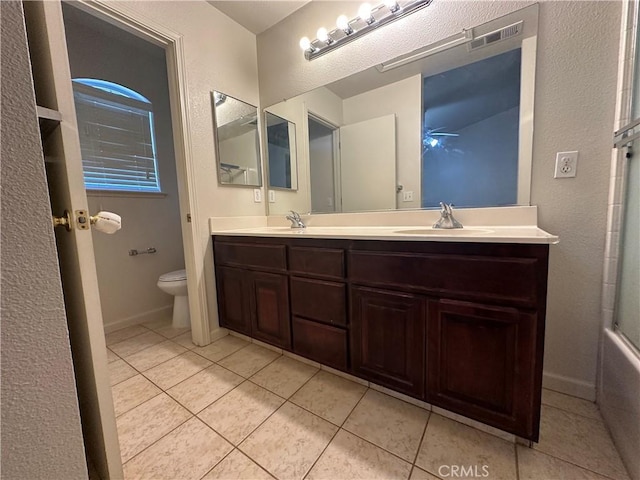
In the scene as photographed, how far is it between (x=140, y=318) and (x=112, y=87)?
195 centimetres

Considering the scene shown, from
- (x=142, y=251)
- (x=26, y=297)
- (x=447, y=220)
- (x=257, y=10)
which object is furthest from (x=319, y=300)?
(x=257, y=10)

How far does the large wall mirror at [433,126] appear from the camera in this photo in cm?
127

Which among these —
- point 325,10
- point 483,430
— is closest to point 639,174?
point 483,430

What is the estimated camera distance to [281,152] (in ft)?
7.05

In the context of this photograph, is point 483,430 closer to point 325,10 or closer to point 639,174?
point 639,174

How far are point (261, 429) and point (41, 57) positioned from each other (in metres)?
1.41

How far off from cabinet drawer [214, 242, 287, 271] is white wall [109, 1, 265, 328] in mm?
127

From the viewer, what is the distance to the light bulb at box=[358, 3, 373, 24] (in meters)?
1.52

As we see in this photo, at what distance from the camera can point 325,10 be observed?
173 centimetres

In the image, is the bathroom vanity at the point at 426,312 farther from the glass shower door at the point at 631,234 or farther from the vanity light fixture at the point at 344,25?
the vanity light fixture at the point at 344,25

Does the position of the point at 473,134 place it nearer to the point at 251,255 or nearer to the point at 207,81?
→ the point at 251,255

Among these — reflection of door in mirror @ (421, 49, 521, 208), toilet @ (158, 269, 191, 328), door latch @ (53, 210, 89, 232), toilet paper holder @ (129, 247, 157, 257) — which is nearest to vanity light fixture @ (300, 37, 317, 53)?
reflection of door in mirror @ (421, 49, 521, 208)

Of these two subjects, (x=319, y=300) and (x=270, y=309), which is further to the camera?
(x=270, y=309)

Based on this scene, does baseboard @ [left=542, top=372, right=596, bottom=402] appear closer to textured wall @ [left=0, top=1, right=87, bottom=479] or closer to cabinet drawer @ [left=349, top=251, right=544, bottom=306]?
cabinet drawer @ [left=349, top=251, right=544, bottom=306]
